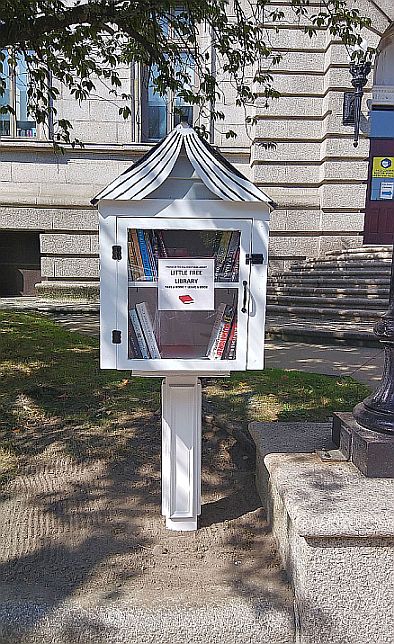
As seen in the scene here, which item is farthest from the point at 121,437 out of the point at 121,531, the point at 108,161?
the point at 108,161

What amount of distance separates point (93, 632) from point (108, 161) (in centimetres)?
1082

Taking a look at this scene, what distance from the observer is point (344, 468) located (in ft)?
9.11

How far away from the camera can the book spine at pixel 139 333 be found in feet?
8.94

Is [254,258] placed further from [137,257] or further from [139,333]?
[139,333]

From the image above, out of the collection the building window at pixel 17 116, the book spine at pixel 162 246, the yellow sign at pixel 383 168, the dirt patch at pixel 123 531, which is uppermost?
the building window at pixel 17 116

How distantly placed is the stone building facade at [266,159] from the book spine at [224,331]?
934cm

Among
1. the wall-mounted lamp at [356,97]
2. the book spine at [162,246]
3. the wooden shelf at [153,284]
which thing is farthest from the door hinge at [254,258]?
the wall-mounted lamp at [356,97]

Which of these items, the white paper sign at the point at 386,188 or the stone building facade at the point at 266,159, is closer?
the stone building facade at the point at 266,159

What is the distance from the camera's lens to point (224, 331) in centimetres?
277

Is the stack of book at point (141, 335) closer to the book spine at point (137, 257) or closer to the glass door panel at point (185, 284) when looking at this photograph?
the glass door panel at point (185, 284)

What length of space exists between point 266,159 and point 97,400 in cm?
843

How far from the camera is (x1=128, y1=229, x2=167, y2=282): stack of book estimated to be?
2.69 metres

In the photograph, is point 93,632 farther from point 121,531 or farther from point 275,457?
point 275,457

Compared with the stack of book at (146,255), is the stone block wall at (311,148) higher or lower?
higher
